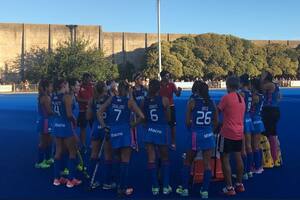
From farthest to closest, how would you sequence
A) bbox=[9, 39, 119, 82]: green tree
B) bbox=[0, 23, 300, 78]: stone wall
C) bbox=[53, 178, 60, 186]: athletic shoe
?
bbox=[0, 23, 300, 78]: stone wall → bbox=[9, 39, 119, 82]: green tree → bbox=[53, 178, 60, 186]: athletic shoe

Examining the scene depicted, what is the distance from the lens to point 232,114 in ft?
22.4

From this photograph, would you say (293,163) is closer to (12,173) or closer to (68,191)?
(68,191)

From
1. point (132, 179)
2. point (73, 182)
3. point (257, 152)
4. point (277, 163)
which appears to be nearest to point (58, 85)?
point (73, 182)

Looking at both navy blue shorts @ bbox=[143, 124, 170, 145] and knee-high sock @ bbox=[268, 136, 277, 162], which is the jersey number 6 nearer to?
navy blue shorts @ bbox=[143, 124, 170, 145]

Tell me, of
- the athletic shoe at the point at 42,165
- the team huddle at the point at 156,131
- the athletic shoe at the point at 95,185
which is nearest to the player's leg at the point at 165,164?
the team huddle at the point at 156,131

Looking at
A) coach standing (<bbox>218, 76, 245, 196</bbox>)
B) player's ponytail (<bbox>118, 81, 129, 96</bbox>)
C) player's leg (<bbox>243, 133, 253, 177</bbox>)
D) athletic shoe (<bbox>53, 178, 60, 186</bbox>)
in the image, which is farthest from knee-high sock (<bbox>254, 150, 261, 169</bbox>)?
athletic shoe (<bbox>53, 178, 60, 186</bbox>)

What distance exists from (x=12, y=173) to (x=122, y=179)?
284 cm

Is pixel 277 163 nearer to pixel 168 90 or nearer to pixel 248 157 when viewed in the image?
pixel 248 157

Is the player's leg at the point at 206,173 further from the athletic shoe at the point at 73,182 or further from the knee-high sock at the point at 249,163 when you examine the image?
the athletic shoe at the point at 73,182

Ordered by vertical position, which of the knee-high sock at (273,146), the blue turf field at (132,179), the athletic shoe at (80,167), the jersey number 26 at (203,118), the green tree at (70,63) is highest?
the green tree at (70,63)

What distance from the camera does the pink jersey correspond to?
679 cm

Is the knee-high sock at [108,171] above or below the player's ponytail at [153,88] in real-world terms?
below

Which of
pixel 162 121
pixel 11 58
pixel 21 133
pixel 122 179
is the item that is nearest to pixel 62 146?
pixel 122 179

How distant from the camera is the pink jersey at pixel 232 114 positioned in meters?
6.79
